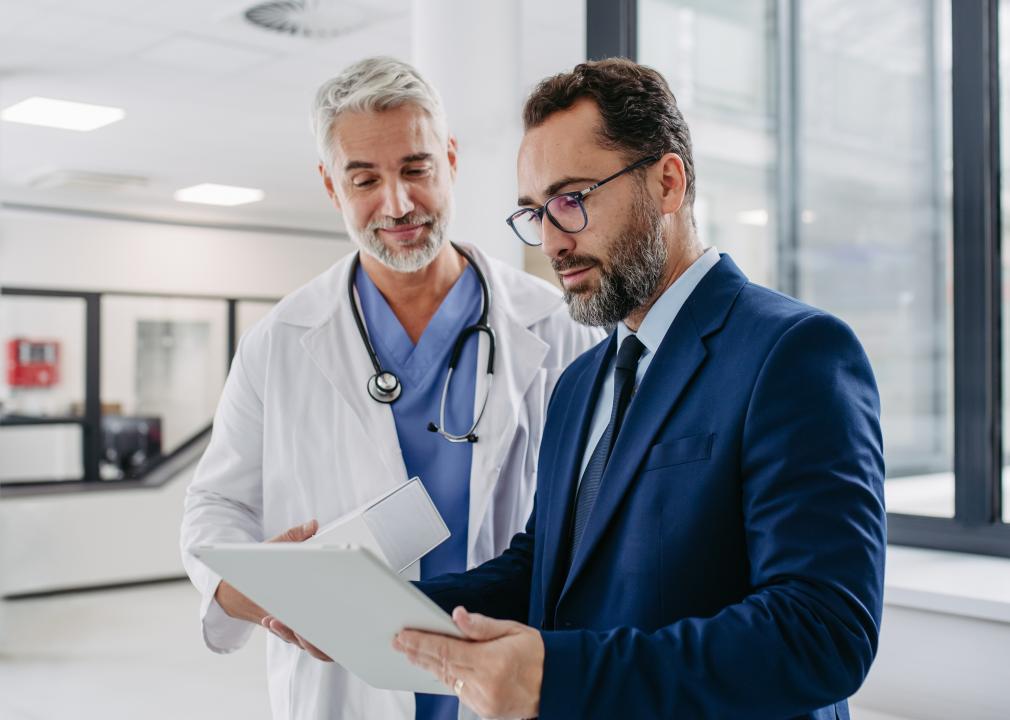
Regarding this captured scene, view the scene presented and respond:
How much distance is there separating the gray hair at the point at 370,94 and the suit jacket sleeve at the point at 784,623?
940 mm

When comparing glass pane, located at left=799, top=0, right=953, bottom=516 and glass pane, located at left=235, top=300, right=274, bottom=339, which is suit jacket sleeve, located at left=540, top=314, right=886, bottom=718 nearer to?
glass pane, located at left=799, top=0, right=953, bottom=516

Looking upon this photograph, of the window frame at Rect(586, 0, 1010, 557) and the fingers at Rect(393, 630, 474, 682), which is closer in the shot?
Result: the fingers at Rect(393, 630, 474, 682)

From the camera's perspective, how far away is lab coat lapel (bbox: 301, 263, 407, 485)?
5.55 feet

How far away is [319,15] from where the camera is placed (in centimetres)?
392

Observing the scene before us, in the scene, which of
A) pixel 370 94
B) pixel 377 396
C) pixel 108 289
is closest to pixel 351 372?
pixel 377 396

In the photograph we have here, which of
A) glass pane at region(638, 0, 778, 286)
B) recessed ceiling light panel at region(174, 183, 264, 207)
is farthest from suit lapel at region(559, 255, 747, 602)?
recessed ceiling light panel at region(174, 183, 264, 207)

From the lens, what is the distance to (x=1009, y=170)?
249 cm

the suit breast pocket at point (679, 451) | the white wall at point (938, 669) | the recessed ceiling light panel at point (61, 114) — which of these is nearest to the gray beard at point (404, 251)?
the suit breast pocket at point (679, 451)

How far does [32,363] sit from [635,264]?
7106 millimetres

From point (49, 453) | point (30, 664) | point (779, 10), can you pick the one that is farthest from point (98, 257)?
point (779, 10)

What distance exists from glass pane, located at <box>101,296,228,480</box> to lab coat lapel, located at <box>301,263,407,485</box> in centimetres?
649

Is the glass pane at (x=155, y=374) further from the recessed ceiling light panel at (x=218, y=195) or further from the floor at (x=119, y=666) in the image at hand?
the floor at (x=119, y=666)

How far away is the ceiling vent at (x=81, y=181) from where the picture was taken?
266 inches

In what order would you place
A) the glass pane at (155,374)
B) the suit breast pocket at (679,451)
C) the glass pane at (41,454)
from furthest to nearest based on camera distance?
the glass pane at (155,374) < the glass pane at (41,454) < the suit breast pocket at (679,451)
